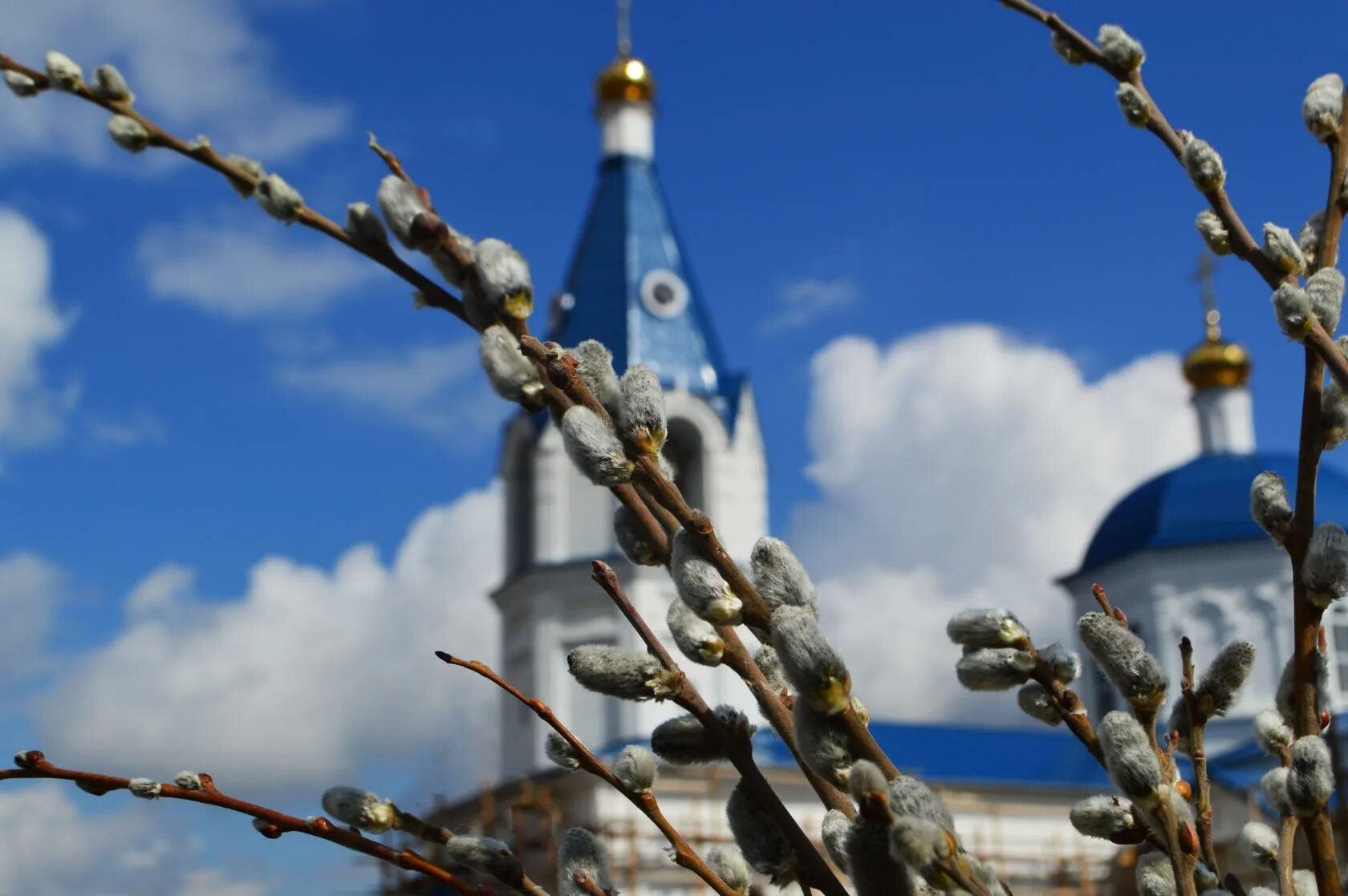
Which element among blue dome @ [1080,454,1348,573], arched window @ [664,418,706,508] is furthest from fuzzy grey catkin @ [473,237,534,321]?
blue dome @ [1080,454,1348,573]

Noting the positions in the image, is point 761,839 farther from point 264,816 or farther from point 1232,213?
point 1232,213

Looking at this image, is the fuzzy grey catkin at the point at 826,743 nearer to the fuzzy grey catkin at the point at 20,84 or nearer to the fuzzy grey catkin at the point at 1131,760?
the fuzzy grey catkin at the point at 1131,760

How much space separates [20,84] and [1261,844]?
1.52 m

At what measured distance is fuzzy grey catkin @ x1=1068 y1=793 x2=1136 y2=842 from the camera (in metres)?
1.38

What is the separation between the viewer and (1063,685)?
1466mm

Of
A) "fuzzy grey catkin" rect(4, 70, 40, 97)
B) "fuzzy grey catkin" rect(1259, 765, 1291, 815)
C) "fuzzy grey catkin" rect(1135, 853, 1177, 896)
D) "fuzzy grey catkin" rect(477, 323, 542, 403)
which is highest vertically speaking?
"fuzzy grey catkin" rect(4, 70, 40, 97)

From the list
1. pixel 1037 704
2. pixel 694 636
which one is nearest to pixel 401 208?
pixel 694 636

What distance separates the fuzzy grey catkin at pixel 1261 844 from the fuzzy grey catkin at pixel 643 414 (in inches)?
30.8

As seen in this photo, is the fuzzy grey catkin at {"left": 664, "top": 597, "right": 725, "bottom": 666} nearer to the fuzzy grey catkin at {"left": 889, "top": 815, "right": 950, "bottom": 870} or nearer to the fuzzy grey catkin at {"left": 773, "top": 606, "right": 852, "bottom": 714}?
the fuzzy grey catkin at {"left": 773, "top": 606, "right": 852, "bottom": 714}

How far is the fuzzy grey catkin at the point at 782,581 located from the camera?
1.21m

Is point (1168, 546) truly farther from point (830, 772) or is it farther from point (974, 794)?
point (830, 772)

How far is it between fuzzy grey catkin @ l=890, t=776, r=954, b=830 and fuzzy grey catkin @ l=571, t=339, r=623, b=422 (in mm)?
444

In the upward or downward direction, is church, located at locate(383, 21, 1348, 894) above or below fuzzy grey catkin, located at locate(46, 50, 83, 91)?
above

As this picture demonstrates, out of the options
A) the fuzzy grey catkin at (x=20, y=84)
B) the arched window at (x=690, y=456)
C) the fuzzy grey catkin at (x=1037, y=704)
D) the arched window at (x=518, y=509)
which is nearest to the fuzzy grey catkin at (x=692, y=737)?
the fuzzy grey catkin at (x=1037, y=704)
